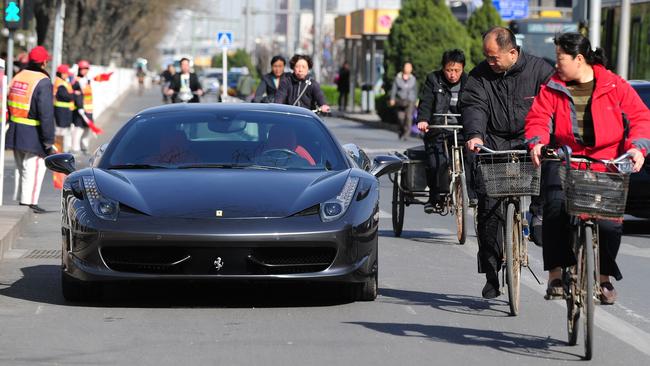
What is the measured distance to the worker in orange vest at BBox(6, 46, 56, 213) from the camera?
16234 mm

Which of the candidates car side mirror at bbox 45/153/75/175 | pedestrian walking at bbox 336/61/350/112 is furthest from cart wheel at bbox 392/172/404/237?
pedestrian walking at bbox 336/61/350/112

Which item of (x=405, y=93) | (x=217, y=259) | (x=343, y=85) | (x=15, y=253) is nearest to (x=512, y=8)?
(x=343, y=85)

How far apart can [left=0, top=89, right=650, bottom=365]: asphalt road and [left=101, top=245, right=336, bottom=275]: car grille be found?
25cm

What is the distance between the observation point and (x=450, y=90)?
48.4 ft

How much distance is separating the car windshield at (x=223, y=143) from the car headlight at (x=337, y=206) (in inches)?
25.1

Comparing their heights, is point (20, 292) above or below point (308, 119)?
below

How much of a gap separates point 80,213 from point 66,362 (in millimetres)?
2036

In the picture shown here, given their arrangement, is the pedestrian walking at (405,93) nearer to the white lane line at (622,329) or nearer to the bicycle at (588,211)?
the white lane line at (622,329)

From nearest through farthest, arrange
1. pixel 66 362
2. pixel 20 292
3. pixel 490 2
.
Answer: pixel 66 362 < pixel 20 292 < pixel 490 2

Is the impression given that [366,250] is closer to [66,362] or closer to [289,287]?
[289,287]

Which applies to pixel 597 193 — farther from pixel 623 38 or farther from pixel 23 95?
pixel 623 38

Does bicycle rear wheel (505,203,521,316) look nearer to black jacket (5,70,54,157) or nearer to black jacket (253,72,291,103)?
black jacket (5,70,54,157)

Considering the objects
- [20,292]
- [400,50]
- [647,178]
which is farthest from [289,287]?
[400,50]

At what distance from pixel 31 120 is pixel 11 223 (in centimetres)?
256
